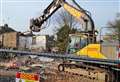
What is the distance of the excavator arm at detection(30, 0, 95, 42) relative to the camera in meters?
21.5

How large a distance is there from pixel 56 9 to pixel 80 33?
4.57 m

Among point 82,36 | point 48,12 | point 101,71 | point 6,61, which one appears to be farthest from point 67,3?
point 6,61

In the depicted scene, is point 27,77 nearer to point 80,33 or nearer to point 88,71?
point 88,71

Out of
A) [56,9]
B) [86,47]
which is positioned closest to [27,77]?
[86,47]

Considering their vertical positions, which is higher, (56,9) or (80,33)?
(56,9)

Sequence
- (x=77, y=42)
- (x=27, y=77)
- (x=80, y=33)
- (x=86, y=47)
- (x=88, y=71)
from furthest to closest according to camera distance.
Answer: (x=80, y=33), (x=77, y=42), (x=86, y=47), (x=88, y=71), (x=27, y=77)

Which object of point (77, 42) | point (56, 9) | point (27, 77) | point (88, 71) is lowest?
point (88, 71)

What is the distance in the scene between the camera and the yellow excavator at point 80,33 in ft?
61.8

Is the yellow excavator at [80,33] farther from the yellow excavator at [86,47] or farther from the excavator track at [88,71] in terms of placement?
the excavator track at [88,71]

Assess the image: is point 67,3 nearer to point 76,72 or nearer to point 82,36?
point 82,36

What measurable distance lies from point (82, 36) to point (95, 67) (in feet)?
9.50

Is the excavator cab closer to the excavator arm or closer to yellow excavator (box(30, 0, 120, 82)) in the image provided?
yellow excavator (box(30, 0, 120, 82))

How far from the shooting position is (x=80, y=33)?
842 inches

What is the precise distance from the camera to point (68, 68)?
20781 millimetres
